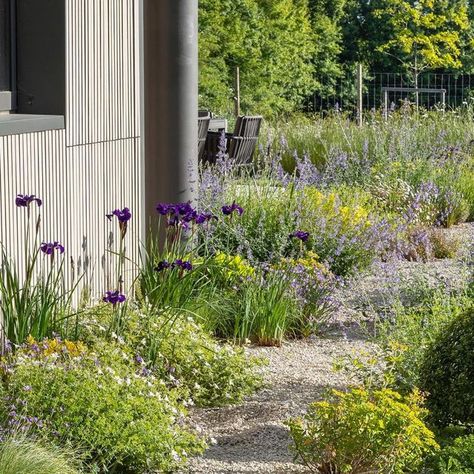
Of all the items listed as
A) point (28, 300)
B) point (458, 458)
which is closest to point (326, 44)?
point (28, 300)

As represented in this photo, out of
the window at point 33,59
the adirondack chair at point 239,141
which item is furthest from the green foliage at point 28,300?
the adirondack chair at point 239,141

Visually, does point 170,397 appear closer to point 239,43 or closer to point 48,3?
point 48,3

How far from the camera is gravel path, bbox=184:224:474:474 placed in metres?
5.15

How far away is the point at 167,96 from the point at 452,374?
12.7 ft

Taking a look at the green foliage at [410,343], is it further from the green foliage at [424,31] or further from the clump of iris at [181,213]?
the green foliage at [424,31]

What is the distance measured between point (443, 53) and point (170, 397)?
3137cm

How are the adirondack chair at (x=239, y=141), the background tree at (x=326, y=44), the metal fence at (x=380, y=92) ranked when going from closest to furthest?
the adirondack chair at (x=239, y=141)
the background tree at (x=326, y=44)
the metal fence at (x=380, y=92)

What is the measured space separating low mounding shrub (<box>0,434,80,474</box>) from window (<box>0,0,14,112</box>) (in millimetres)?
2739

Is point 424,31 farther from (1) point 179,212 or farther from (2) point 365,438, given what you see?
(2) point 365,438

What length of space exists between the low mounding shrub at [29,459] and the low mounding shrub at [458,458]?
56.4 inches

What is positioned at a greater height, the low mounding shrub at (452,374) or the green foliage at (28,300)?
the green foliage at (28,300)

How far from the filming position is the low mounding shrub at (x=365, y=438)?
15.1 ft

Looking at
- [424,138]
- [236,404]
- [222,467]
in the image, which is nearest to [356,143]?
[424,138]

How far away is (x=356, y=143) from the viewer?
643 inches
